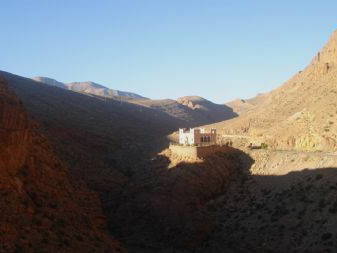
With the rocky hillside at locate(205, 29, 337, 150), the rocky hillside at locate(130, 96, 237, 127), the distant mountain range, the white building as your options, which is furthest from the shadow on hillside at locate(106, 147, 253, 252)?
the rocky hillside at locate(130, 96, 237, 127)

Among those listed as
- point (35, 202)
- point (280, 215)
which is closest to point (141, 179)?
point (280, 215)

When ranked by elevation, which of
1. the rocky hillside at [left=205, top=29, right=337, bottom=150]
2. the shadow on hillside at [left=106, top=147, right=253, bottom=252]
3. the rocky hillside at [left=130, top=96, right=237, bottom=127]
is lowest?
the shadow on hillside at [left=106, top=147, right=253, bottom=252]

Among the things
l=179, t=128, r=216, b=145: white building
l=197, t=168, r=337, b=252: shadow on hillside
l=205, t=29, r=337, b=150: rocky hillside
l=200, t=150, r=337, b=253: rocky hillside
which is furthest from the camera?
l=179, t=128, r=216, b=145: white building

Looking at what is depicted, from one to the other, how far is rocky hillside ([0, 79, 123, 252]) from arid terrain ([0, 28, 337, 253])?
79 millimetres

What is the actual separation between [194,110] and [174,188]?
121137 mm

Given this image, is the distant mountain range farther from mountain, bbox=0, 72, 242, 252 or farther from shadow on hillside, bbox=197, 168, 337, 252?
shadow on hillside, bbox=197, 168, 337, 252

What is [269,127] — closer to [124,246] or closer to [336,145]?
[336,145]

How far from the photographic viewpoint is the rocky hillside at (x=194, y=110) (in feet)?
486

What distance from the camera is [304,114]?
6100 cm

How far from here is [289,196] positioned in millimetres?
38594

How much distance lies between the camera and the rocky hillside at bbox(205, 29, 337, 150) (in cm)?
5388

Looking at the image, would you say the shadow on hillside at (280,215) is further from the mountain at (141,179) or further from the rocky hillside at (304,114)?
the rocky hillside at (304,114)

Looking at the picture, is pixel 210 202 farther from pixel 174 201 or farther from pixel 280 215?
pixel 280 215

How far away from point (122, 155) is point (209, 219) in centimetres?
2719
